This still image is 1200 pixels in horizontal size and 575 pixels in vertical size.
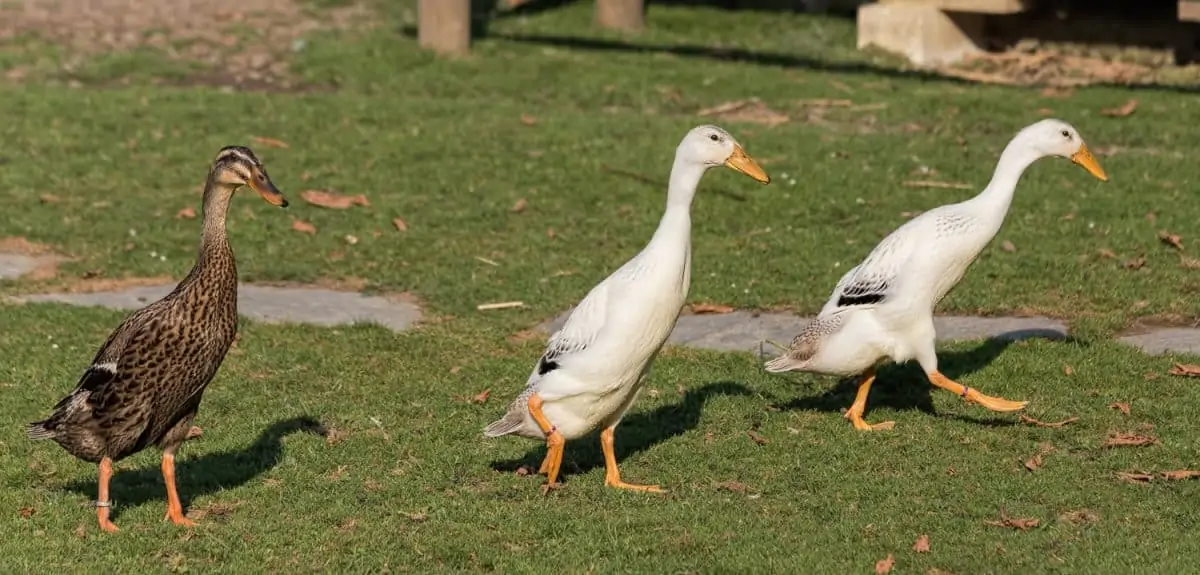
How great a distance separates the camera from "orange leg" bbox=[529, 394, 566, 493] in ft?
23.2

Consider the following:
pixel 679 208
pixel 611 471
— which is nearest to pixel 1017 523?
pixel 611 471

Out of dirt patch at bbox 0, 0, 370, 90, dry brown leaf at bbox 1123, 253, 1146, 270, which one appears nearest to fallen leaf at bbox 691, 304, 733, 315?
dry brown leaf at bbox 1123, 253, 1146, 270

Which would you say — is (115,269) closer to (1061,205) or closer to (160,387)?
(160,387)

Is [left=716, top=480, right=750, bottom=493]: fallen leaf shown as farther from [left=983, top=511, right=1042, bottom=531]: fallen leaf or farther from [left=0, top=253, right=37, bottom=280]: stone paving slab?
[left=0, top=253, right=37, bottom=280]: stone paving slab

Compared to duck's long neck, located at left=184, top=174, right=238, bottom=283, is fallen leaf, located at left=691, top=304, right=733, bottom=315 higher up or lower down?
lower down

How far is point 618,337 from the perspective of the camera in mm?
6938

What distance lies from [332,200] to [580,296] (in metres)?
2.79

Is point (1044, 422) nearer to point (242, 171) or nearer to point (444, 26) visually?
point (242, 171)

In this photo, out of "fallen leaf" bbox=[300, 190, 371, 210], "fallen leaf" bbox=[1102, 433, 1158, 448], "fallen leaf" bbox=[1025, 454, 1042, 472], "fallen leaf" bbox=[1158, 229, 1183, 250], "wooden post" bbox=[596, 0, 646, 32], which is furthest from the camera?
Result: "wooden post" bbox=[596, 0, 646, 32]

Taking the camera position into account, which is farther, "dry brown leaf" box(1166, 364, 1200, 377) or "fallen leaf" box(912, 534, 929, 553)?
"dry brown leaf" box(1166, 364, 1200, 377)

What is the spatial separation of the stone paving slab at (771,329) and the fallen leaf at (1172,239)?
5.21 feet

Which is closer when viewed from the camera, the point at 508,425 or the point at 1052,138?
the point at 508,425

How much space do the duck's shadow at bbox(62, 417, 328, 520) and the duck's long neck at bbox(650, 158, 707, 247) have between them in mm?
2094

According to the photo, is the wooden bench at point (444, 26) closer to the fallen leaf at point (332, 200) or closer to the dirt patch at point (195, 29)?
the dirt patch at point (195, 29)
